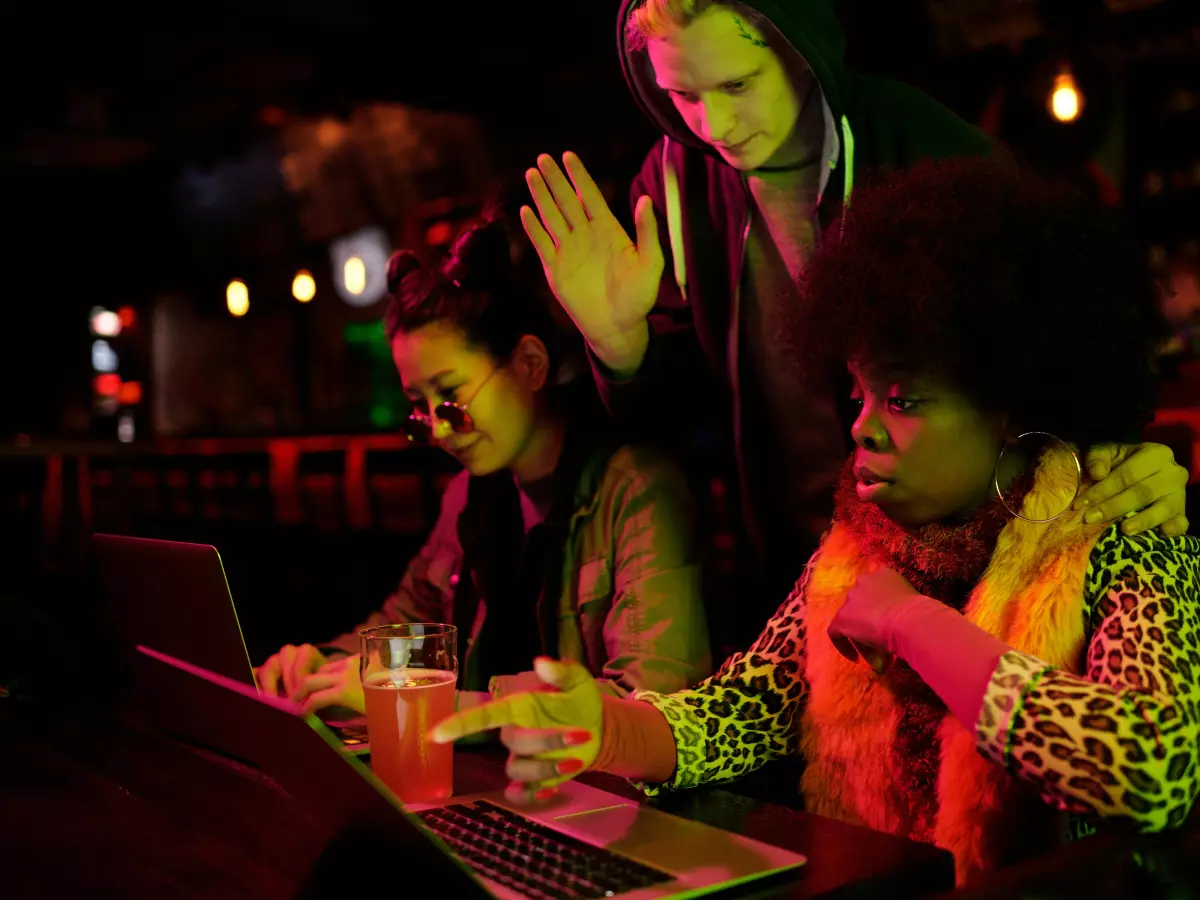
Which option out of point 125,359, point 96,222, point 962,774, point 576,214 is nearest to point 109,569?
point 576,214

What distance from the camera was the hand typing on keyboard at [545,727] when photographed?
1040 mm

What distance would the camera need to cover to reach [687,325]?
6.70 feet

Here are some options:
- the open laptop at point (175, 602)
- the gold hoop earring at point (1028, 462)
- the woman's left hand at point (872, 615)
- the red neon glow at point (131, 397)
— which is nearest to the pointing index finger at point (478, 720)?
the open laptop at point (175, 602)

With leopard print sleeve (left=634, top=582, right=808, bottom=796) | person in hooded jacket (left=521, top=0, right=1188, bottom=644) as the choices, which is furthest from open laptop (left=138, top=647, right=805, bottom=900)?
person in hooded jacket (left=521, top=0, right=1188, bottom=644)

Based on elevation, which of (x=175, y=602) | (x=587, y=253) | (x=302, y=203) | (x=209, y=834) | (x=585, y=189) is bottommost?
(x=209, y=834)

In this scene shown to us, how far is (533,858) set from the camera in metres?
0.96

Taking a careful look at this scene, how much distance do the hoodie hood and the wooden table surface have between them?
1.10m

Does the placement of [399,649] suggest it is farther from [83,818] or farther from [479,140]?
[479,140]

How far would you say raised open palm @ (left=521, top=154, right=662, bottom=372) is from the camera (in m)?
1.81

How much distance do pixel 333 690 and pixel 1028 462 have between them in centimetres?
90

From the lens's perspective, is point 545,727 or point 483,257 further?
point 483,257

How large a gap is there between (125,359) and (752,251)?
1216 centimetres

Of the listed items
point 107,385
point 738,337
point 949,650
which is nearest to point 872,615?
point 949,650

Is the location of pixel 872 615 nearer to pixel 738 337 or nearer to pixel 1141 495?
pixel 1141 495
